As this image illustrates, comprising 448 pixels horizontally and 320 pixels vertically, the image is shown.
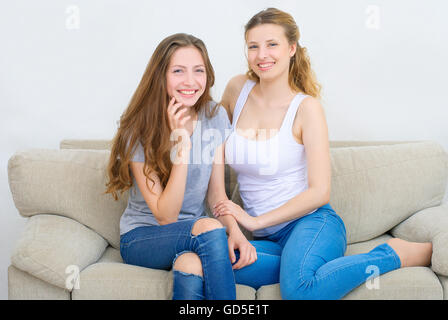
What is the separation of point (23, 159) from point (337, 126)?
5.10 ft

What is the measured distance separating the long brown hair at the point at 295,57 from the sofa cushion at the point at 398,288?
77 cm

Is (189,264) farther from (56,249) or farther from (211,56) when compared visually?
(211,56)

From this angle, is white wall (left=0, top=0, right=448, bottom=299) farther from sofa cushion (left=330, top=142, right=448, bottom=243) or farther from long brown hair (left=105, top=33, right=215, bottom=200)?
long brown hair (left=105, top=33, right=215, bottom=200)

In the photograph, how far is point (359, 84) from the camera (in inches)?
105

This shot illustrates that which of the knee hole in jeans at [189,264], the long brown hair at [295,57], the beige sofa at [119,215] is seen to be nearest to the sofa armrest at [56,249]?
the beige sofa at [119,215]

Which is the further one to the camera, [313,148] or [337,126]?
[337,126]

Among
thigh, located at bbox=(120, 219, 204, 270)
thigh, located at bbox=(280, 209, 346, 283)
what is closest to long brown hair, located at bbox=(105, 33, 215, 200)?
thigh, located at bbox=(120, 219, 204, 270)

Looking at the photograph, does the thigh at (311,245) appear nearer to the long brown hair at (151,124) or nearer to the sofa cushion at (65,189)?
the long brown hair at (151,124)

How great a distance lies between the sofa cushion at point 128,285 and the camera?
1.75m

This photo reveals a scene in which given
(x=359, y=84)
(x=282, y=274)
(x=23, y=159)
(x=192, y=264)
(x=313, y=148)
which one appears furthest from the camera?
(x=359, y=84)

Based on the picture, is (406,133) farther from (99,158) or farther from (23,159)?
(23,159)

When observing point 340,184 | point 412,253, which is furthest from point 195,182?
point 412,253

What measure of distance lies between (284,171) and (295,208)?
16 centimetres
